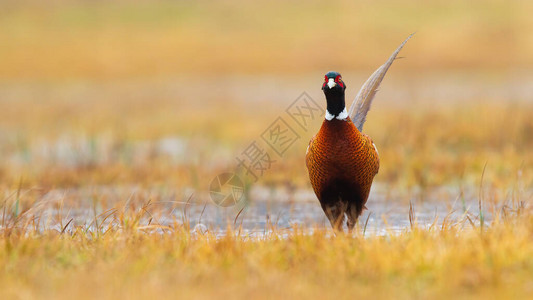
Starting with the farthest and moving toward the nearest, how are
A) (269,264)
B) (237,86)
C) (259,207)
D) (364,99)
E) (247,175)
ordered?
(237,86), (247,175), (259,207), (364,99), (269,264)

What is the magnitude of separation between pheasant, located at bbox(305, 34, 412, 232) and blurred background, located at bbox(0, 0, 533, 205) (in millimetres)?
2146

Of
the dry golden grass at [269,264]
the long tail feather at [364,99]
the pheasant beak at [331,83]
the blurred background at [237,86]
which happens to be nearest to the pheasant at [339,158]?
the pheasant beak at [331,83]

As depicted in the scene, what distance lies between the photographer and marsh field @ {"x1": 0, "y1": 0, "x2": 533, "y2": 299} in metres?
4.81

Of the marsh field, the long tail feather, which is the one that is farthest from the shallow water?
the long tail feather

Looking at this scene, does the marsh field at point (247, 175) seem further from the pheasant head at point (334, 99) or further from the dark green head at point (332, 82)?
the dark green head at point (332, 82)

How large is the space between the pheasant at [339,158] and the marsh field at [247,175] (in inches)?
11.3

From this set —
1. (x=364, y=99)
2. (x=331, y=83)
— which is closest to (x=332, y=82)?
(x=331, y=83)

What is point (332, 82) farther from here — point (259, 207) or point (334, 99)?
point (259, 207)

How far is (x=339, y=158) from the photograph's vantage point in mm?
6004

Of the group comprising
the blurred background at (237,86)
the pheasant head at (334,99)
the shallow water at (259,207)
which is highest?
the blurred background at (237,86)

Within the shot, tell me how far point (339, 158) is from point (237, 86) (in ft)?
66.1

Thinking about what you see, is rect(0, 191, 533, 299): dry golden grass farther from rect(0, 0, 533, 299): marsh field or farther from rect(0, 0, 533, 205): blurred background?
rect(0, 0, 533, 205): blurred background

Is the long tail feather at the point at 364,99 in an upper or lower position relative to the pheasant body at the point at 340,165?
upper

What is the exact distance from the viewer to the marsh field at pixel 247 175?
15.8 ft
